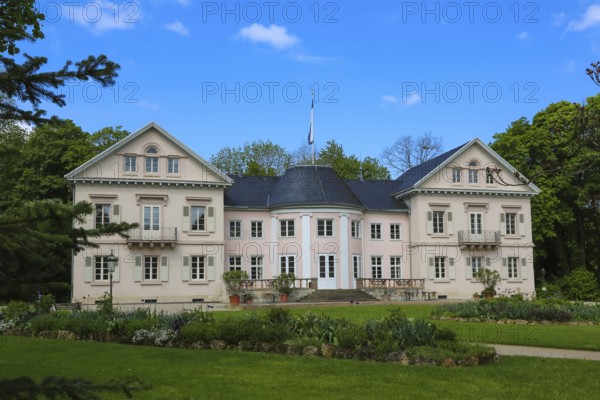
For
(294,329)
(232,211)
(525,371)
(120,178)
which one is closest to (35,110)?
(525,371)

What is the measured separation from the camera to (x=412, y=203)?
40969 millimetres

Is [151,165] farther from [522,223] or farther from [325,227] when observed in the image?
[522,223]

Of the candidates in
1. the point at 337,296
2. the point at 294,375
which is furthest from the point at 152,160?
the point at 294,375

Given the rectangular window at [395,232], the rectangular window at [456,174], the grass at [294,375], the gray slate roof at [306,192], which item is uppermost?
the rectangular window at [456,174]

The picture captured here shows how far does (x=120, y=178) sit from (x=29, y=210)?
33315 mm

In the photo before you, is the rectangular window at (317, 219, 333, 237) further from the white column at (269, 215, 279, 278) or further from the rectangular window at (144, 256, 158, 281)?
the rectangular window at (144, 256, 158, 281)

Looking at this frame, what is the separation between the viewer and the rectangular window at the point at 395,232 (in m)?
41.1

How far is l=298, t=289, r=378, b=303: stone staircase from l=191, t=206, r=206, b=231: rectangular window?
24.9 feet

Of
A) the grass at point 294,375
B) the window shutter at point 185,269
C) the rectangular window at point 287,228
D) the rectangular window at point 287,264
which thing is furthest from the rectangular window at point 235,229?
the grass at point 294,375

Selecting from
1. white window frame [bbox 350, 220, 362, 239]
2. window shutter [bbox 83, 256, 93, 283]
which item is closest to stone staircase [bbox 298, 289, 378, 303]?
white window frame [bbox 350, 220, 362, 239]

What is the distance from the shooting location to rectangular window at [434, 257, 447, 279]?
3975 centimetres

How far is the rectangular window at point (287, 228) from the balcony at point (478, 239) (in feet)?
35.8

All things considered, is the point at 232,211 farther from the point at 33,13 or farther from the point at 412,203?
the point at 33,13

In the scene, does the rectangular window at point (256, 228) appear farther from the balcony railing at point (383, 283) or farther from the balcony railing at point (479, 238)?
the balcony railing at point (479, 238)
